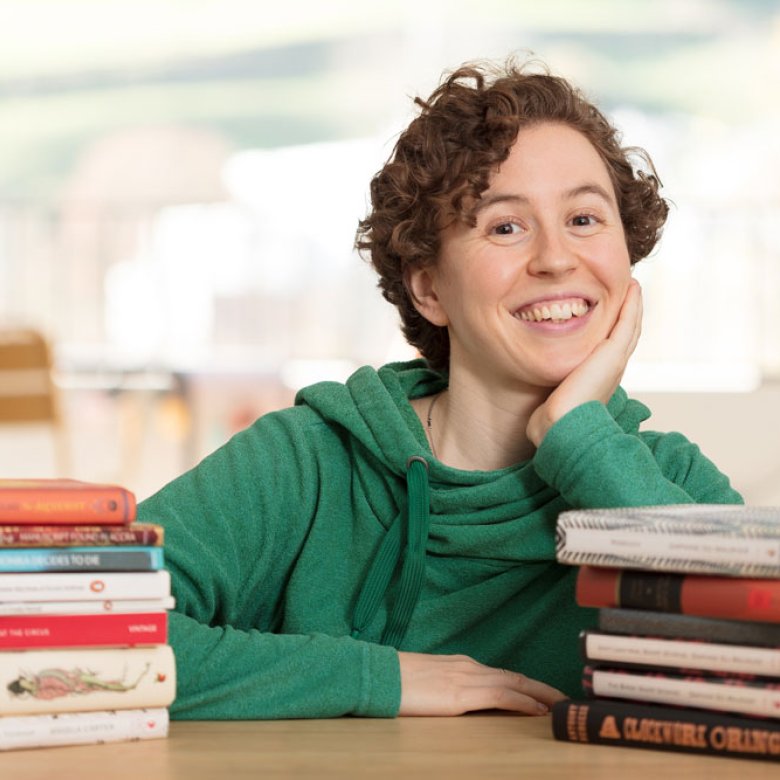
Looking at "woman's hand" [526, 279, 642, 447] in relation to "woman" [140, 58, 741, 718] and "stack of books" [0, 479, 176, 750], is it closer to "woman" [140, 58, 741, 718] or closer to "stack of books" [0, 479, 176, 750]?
"woman" [140, 58, 741, 718]

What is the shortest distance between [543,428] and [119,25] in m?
8.03

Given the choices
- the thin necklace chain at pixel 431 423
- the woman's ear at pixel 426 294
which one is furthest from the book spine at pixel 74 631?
the woman's ear at pixel 426 294

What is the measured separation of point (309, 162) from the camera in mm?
7832

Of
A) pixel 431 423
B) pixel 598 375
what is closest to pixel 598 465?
pixel 598 375

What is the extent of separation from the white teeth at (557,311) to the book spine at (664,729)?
53cm

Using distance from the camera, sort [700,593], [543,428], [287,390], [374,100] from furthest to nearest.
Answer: [374,100]
[287,390]
[543,428]
[700,593]

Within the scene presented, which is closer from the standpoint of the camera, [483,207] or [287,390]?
[483,207]

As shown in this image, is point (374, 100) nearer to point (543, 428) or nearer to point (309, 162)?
point (309, 162)

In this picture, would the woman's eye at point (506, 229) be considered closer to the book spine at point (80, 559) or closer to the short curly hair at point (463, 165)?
the short curly hair at point (463, 165)

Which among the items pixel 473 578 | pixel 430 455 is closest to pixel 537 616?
pixel 473 578

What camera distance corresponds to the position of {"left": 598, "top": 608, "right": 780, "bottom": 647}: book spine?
1.10 meters

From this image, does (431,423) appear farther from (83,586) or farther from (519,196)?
(83,586)

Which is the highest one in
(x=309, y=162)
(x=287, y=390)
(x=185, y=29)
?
(x=185, y=29)

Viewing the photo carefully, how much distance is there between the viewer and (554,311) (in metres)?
1.58
